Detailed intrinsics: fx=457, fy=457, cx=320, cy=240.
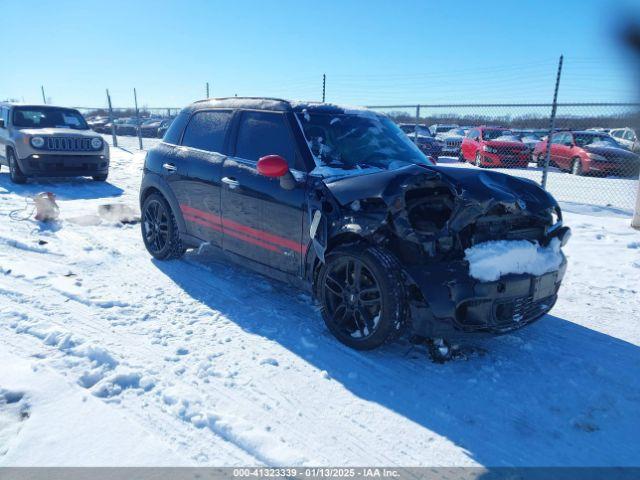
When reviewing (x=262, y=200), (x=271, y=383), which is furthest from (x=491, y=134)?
(x=271, y=383)

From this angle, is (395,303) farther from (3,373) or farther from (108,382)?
(3,373)

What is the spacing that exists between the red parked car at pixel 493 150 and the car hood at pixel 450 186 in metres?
12.8

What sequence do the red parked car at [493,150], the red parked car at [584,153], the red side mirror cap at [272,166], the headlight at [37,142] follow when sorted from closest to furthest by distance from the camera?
the red side mirror cap at [272,166] < the headlight at [37,142] < the red parked car at [584,153] < the red parked car at [493,150]

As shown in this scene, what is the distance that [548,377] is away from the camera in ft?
10.3

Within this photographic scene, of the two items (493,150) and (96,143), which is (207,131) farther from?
(493,150)

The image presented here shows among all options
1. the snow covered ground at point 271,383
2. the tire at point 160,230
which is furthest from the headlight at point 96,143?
the snow covered ground at point 271,383

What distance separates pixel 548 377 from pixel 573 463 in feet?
2.78

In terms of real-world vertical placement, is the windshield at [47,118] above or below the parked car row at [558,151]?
above

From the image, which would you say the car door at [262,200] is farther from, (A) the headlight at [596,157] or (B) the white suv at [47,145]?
(A) the headlight at [596,157]

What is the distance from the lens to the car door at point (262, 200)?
380 centimetres

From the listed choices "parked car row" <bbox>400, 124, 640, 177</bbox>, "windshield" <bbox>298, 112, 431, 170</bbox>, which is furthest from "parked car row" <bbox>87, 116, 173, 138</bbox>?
"windshield" <bbox>298, 112, 431, 170</bbox>

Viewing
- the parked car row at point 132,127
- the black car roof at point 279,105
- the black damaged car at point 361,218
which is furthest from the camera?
the parked car row at point 132,127

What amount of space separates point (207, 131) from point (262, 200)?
1340 mm

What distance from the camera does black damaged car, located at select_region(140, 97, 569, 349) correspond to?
9.94 ft
